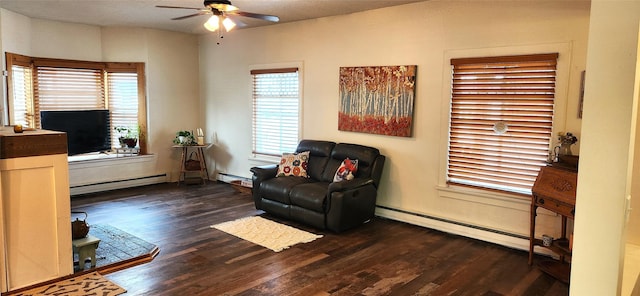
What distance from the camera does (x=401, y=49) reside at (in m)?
5.25

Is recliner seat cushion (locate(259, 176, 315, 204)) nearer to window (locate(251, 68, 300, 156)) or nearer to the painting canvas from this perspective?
the painting canvas

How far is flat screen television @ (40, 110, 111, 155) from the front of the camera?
632cm

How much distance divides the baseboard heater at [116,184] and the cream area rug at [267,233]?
2823 millimetres

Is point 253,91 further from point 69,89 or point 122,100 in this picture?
point 69,89

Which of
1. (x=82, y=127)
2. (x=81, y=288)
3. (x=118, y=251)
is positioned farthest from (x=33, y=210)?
(x=82, y=127)

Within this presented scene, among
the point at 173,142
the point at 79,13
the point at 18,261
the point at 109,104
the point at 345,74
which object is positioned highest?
the point at 79,13

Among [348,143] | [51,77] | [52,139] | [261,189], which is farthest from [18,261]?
[51,77]

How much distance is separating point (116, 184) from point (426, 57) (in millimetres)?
5178

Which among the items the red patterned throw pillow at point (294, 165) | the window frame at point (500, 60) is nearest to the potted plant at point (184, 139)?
the red patterned throw pillow at point (294, 165)

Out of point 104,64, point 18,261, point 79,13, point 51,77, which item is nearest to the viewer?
point 18,261

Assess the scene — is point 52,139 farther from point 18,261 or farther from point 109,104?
point 109,104

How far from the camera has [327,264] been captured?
13.2 ft

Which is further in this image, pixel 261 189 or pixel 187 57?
pixel 187 57

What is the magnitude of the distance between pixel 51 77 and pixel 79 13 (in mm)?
1239
